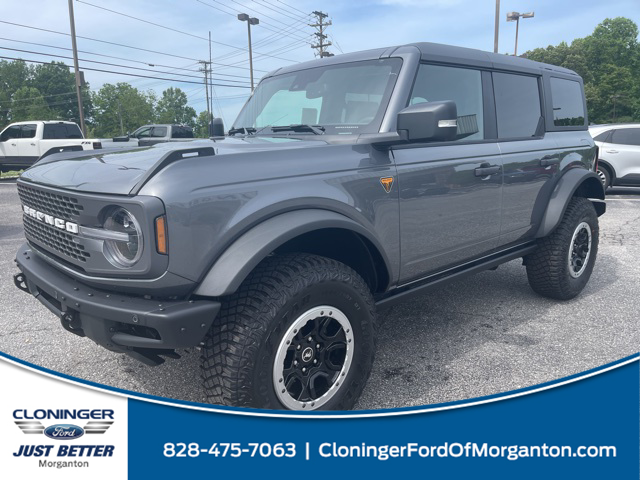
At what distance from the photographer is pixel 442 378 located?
10.2ft

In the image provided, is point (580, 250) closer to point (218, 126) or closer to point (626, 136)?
point (218, 126)

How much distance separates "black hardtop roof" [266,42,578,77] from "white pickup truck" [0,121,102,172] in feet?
53.5

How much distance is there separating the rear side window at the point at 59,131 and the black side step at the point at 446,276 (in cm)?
1803

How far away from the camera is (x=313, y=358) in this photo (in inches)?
96.5

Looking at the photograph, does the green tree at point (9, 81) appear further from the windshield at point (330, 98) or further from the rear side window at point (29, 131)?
the windshield at point (330, 98)

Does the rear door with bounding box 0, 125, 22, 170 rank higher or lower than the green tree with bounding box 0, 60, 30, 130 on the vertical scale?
lower

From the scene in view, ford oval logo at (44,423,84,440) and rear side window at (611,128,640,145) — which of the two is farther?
rear side window at (611,128,640,145)

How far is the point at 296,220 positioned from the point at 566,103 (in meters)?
3.50

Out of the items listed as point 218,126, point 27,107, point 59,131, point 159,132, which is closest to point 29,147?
point 59,131

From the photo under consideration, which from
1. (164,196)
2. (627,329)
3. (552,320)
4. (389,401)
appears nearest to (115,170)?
(164,196)

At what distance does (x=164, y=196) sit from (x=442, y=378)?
6.67 ft

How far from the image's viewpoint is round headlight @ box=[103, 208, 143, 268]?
6.73 ft

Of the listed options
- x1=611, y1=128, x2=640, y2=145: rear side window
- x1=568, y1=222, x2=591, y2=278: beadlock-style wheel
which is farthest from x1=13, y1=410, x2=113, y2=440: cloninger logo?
x1=611, y1=128, x2=640, y2=145: rear side window

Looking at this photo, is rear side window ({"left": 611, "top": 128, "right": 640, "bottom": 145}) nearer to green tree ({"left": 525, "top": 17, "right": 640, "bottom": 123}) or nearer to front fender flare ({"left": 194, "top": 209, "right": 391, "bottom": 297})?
front fender flare ({"left": 194, "top": 209, "right": 391, "bottom": 297})
